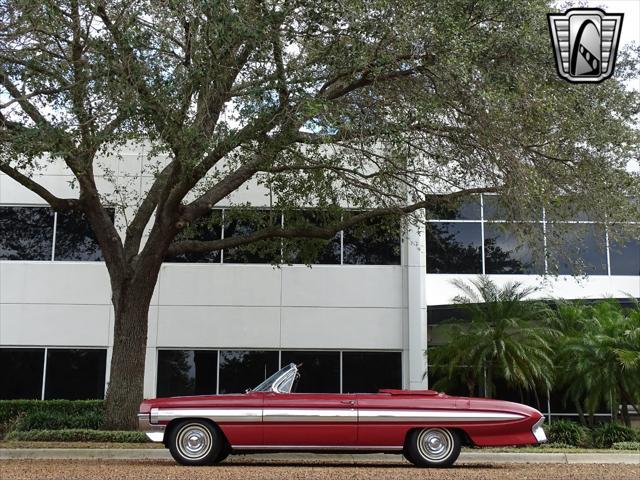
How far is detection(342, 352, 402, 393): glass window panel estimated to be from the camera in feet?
67.6

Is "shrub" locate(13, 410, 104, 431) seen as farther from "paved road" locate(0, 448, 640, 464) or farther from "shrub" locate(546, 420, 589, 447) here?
"shrub" locate(546, 420, 589, 447)

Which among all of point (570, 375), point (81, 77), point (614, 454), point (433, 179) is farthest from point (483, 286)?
point (81, 77)

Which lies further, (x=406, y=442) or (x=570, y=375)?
(x=570, y=375)

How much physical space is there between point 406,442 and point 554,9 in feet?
28.1

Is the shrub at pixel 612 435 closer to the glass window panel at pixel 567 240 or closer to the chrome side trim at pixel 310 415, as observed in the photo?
the glass window panel at pixel 567 240

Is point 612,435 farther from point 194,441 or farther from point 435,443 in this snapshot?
point 194,441

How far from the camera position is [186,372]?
20578mm

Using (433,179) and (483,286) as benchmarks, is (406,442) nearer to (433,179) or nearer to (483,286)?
(433,179)

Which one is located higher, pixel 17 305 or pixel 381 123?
pixel 381 123

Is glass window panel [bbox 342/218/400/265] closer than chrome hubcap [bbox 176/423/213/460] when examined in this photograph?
No

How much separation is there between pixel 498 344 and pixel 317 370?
15.7 ft

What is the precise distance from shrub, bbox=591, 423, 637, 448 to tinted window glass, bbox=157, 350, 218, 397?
363 inches

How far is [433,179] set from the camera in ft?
55.8

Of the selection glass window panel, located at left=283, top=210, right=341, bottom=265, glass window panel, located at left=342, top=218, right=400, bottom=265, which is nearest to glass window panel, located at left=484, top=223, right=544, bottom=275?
glass window panel, located at left=342, top=218, right=400, bottom=265
